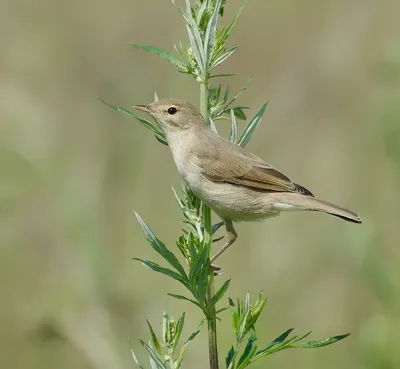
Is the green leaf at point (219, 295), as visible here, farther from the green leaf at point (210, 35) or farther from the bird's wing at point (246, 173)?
the bird's wing at point (246, 173)

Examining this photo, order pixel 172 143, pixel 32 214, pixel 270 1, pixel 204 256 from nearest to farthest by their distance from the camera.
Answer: pixel 204 256
pixel 172 143
pixel 32 214
pixel 270 1

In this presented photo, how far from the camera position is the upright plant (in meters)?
2.36

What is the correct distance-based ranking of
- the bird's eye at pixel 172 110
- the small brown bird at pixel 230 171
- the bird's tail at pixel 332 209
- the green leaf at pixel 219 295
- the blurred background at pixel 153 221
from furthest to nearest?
1. the blurred background at pixel 153 221
2. the bird's eye at pixel 172 110
3. the small brown bird at pixel 230 171
4. the bird's tail at pixel 332 209
5. the green leaf at pixel 219 295

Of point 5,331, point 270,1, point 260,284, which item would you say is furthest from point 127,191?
point 270,1

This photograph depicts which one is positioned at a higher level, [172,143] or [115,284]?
[172,143]

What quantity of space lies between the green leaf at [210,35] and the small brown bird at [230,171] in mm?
853

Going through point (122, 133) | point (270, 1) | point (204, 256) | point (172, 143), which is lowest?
point (204, 256)

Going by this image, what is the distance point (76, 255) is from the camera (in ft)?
13.6

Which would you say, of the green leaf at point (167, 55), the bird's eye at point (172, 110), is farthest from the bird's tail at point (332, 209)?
the green leaf at point (167, 55)

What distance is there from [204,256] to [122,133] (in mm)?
2180

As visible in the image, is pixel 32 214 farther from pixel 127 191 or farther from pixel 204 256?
pixel 204 256

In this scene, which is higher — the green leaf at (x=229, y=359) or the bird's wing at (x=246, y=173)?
the bird's wing at (x=246, y=173)

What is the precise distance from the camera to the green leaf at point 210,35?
8.15 feet

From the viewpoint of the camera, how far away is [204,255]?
2.35 m
